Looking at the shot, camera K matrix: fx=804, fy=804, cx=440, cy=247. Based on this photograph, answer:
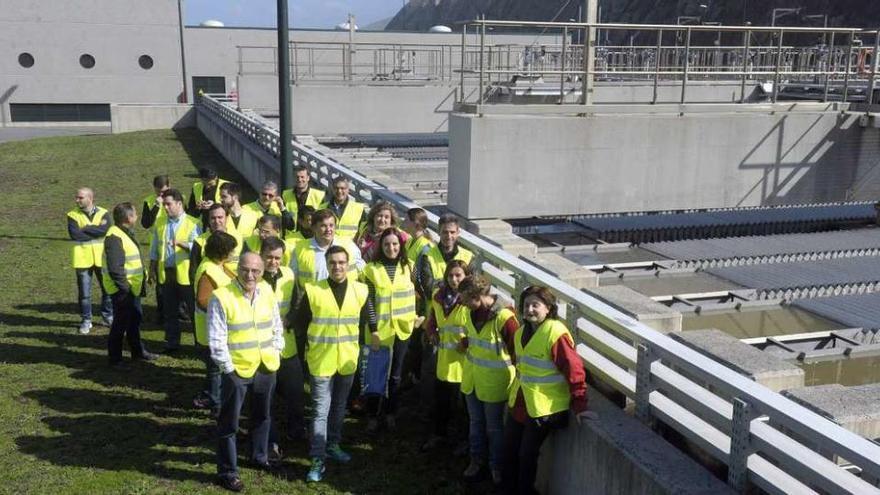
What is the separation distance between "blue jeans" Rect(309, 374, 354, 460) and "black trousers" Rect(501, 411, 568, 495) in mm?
1312

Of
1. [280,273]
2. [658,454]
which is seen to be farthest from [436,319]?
[658,454]

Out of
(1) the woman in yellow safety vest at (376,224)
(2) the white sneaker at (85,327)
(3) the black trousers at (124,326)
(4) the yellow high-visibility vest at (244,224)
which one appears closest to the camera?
(1) the woman in yellow safety vest at (376,224)

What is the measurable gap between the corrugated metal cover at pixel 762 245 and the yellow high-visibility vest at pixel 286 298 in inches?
236

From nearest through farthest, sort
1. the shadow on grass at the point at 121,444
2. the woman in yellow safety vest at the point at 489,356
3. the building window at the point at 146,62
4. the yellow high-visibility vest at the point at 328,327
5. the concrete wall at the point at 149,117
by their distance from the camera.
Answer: the woman in yellow safety vest at the point at 489,356, the yellow high-visibility vest at the point at 328,327, the shadow on grass at the point at 121,444, the concrete wall at the point at 149,117, the building window at the point at 146,62

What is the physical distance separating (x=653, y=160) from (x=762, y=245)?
192cm

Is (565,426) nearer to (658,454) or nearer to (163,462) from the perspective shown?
(658,454)

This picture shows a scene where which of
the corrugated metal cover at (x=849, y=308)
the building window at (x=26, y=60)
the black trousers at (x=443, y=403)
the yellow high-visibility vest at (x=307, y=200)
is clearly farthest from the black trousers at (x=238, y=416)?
the building window at (x=26, y=60)

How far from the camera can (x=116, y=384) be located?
26.0ft

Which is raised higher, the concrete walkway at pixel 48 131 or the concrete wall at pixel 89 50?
the concrete wall at pixel 89 50

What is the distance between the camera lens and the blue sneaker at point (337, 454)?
6336 millimetres

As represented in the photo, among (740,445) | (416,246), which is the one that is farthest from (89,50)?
(740,445)

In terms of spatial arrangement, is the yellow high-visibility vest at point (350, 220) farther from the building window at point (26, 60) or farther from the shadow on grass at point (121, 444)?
the building window at point (26, 60)

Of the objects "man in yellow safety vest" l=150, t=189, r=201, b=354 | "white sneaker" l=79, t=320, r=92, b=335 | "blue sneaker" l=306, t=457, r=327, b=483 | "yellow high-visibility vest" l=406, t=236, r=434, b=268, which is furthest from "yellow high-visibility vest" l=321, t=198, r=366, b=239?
"white sneaker" l=79, t=320, r=92, b=335

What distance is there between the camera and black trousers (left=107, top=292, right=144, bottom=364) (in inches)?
331
